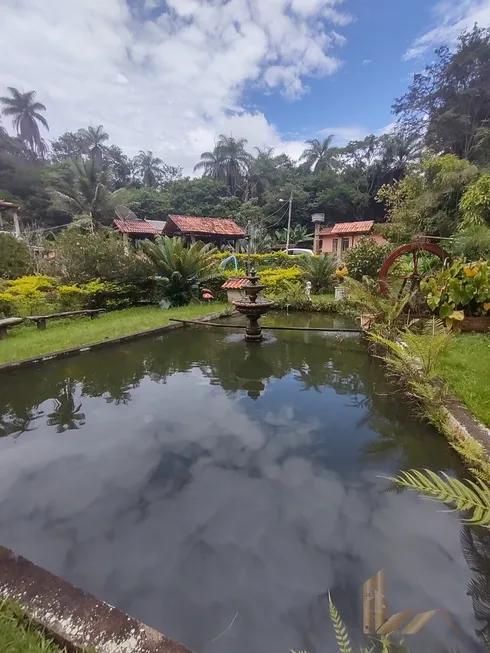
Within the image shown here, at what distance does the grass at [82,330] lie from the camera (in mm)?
5391

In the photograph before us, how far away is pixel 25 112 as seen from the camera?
38.1m

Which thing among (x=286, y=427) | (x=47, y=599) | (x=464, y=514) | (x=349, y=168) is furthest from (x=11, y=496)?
(x=349, y=168)

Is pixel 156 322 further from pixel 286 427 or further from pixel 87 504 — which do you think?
pixel 87 504

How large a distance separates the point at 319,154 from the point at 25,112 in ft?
105

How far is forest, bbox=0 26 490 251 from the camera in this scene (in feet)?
39.8

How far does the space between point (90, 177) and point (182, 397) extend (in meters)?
22.1

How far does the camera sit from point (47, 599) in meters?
1.42

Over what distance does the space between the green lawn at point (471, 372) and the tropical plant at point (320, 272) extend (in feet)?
24.9

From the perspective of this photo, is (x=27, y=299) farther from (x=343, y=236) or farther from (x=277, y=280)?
(x=343, y=236)

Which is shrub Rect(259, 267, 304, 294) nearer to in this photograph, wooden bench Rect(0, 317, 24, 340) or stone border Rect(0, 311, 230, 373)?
stone border Rect(0, 311, 230, 373)

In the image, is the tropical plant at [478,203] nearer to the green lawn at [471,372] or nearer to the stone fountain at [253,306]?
the green lawn at [471,372]

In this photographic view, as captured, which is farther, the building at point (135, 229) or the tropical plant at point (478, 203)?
the building at point (135, 229)

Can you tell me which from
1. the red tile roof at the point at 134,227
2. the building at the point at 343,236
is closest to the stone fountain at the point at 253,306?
the building at the point at 343,236

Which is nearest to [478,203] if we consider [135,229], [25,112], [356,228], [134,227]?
[356,228]
